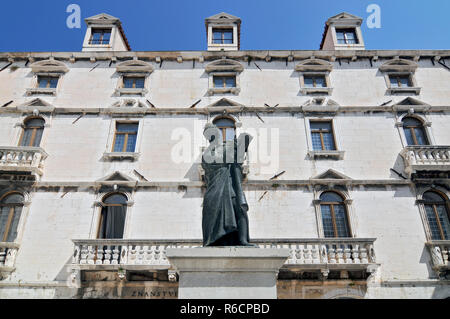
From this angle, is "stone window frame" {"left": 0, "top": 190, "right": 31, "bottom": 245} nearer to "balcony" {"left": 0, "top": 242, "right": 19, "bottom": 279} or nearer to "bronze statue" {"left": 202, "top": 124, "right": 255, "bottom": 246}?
"balcony" {"left": 0, "top": 242, "right": 19, "bottom": 279}

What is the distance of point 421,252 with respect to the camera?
1262 cm

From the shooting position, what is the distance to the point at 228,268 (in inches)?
224

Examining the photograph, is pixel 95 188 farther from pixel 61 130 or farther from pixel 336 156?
pixel 336 156

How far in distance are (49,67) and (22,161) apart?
5.60 metres

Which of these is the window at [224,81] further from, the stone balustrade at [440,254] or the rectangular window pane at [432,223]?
the stone balustrade at [440,254]

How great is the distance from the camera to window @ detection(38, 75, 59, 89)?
55.8 feet

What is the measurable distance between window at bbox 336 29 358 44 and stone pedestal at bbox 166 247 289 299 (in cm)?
1594

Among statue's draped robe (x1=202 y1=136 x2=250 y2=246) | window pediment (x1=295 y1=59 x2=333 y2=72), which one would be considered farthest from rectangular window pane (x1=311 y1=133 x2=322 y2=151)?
statue's draped robe (x1=202 y1=136 x2=250 y2=246)

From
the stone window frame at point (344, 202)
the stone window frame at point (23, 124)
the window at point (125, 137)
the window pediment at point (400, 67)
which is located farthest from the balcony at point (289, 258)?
the window pediment at point (400, 67)

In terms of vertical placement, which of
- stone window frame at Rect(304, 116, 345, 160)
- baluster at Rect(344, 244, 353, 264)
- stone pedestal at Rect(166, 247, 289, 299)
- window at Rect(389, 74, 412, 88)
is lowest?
stone pedestal at Rect(166, 247, 289, 299)
